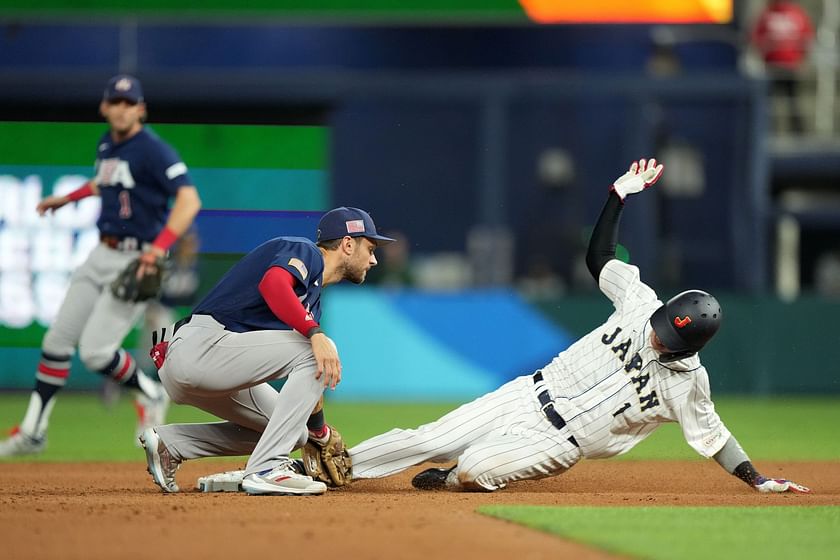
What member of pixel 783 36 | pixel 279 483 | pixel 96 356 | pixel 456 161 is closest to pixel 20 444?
pixel 96 356

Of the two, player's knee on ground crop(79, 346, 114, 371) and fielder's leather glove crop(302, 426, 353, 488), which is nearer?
fielder's leather glove crop(302, 426, 353, 488)

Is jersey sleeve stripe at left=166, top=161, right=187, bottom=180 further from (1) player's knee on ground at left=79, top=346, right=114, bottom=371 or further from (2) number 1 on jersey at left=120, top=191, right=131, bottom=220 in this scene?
(1) player's knee on ground at left=79, top=346, right=114, bottom=371

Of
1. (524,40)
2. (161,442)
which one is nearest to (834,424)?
(161,442)

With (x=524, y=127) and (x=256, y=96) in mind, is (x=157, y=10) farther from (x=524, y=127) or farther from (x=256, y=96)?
(x=524, y=127)

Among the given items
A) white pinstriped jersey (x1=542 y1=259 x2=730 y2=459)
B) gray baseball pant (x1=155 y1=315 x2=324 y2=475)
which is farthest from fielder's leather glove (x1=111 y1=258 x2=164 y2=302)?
white pinstriped jersey (x1=542 y1=259 x2=730 y2=459)

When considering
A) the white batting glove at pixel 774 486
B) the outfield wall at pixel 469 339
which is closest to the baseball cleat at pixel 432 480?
the white batting glove at pixel 774 486

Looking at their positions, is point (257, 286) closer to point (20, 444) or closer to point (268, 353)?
point (268, 353)

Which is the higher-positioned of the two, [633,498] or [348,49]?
[348,49]
